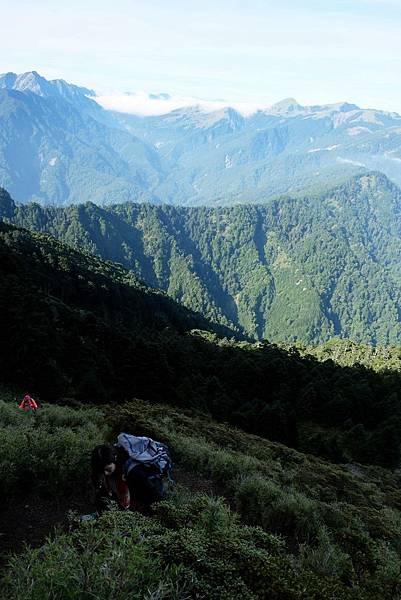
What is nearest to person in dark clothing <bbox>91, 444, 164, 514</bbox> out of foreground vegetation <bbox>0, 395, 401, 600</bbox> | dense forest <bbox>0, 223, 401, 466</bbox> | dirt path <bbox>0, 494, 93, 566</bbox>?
foreground vegetation <bbox>0, 395, 401, 600</bbox>

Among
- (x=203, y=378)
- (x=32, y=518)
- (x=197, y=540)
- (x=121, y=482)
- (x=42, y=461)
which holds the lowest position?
(x=203, y=378)

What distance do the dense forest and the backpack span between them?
1919cm

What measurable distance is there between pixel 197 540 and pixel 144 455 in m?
3.68

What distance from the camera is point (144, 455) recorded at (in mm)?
10133

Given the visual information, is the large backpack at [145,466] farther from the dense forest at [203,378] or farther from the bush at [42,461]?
the dense forest at [203,378]

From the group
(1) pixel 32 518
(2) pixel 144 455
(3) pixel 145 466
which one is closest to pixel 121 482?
(3) pixel 145 466

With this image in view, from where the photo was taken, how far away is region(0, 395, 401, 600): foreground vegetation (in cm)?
514

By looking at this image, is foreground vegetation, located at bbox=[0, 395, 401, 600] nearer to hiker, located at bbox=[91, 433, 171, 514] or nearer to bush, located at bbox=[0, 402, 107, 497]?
bush, located at bbox=[0, 402, 107, 497]

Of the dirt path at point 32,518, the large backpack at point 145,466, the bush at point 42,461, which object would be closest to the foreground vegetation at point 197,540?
the bush at point 42,461

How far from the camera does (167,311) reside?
129 meters

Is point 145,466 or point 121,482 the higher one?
point 121,482

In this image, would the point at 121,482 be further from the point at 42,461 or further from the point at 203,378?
the point at 203,378

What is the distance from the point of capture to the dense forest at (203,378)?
113 feet

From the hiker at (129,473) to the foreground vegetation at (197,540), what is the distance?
0.56 meters
